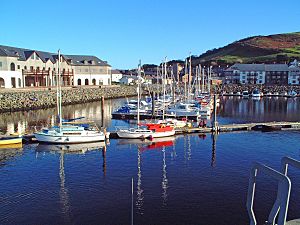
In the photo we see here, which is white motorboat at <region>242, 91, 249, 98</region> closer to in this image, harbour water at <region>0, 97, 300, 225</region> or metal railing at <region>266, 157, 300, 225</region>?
harbour water at <region>0, 97, 300, 225</region>

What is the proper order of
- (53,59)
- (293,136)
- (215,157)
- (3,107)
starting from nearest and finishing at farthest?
(215,157), (293,136), (3,107), (53,59)

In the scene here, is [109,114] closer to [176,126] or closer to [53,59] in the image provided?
[176,126]

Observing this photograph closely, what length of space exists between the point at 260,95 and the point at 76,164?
10865 cm

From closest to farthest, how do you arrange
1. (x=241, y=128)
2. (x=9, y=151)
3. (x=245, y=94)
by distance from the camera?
(x=9, y=151) < (x=241, y=128) < (x=245, y=94)

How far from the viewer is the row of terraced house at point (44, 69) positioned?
8119 centimetres

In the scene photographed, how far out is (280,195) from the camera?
702 centimetres

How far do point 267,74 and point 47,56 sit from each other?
109168mm

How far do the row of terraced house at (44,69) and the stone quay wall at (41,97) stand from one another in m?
8.64

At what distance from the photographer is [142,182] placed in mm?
25031

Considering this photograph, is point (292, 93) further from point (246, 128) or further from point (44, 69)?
point (44, 69)

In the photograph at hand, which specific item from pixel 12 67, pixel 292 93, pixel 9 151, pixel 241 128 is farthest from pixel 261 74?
pixel 9 151

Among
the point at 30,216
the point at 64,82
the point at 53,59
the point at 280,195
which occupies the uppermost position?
the point at 53,59

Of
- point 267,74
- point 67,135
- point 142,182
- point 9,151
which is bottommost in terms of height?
point 142,182

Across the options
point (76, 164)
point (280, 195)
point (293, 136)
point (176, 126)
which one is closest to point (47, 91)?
point (176, 126)
